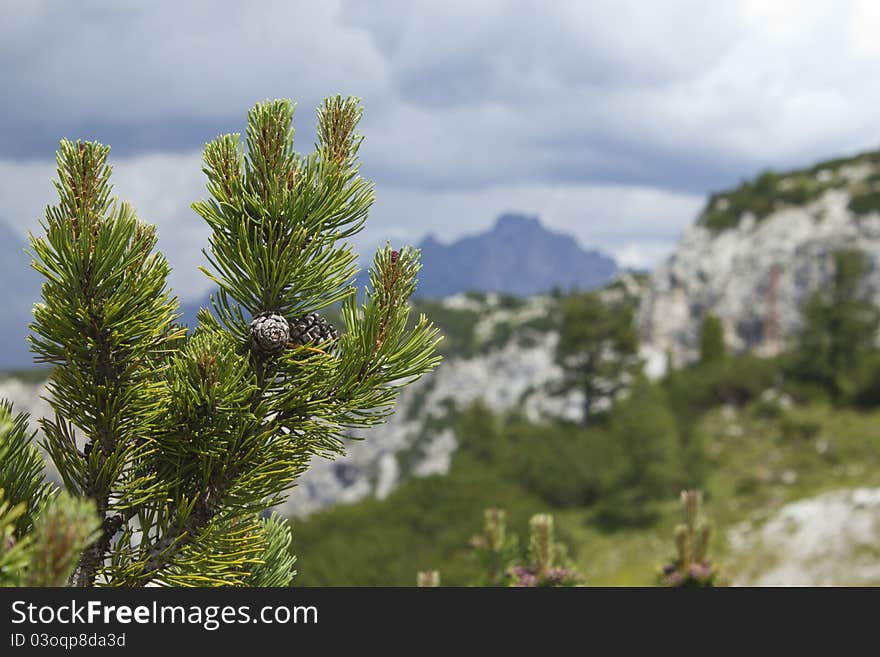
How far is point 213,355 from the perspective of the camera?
2.46 meters

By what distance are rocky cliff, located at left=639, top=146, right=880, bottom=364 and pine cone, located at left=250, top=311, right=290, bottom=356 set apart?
61.5 meters

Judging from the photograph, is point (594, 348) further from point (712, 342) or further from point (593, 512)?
point (712, 342)

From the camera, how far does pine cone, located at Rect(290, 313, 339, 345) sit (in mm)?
2773

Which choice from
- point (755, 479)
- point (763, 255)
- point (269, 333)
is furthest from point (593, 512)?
point (763, 255)

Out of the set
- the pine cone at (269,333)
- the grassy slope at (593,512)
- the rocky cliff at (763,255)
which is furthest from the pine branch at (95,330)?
the rocky cliff at (763,255)

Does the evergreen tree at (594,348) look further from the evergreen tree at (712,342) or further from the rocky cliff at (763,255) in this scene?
the rocky cliff at (763,255)

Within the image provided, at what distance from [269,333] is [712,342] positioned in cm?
6333

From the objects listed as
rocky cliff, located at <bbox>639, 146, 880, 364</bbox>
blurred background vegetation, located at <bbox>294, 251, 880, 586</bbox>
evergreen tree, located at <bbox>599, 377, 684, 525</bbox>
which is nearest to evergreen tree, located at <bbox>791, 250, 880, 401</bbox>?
blurred background vegetation, located at <bbox>294, 251, 880, 586</bbox>

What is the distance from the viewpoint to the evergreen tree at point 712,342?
59.7 meters

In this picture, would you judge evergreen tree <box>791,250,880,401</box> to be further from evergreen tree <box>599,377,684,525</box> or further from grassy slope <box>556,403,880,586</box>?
evergreen tree <box>599,377,684,525</box>

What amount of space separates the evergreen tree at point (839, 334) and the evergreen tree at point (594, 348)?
34.2 feet
